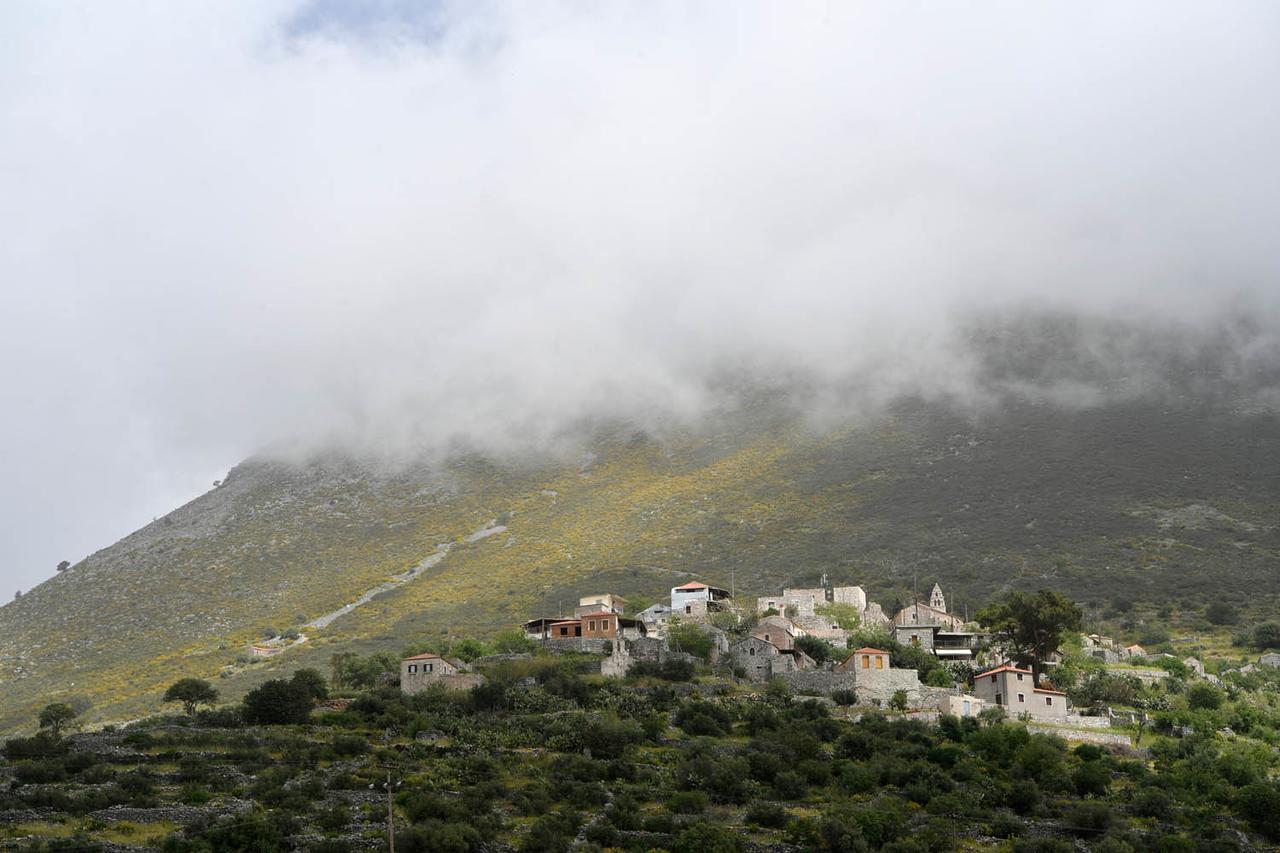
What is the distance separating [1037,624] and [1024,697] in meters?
7.51

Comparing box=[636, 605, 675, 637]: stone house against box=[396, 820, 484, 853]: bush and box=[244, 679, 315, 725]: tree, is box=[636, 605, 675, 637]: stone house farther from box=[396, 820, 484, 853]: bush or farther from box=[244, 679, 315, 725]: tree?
box=[396, 820, 484, 853]: bush

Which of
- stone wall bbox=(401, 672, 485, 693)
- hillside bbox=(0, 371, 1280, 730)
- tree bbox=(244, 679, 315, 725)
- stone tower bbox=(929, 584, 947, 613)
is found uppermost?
hillside bbox=(0, 371, 1280, 730)

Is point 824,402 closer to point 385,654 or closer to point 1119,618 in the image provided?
point 1119,618

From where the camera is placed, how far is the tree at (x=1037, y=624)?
229ft

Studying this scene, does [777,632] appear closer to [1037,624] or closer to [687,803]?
[1037,624]

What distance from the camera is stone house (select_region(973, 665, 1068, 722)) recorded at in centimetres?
6288

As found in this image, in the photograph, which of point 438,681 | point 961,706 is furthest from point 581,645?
point 961,706

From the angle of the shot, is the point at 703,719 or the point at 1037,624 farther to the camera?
the point at 1037,624

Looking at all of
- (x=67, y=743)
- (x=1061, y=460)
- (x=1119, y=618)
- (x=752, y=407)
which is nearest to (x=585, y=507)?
(x=752, y=407)

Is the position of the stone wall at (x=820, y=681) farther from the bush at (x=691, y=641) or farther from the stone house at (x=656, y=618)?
the stone house at (x=656, y=618)

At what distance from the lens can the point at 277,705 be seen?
6112 centimetres

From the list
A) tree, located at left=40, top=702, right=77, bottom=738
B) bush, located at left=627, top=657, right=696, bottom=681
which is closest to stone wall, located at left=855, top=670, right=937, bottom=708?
bush, located at left=627, top=657, right=696, bottom=681

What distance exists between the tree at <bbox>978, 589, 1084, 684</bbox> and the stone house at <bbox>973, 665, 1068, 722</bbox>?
17.5ft

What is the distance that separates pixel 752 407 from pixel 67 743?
9543cm
